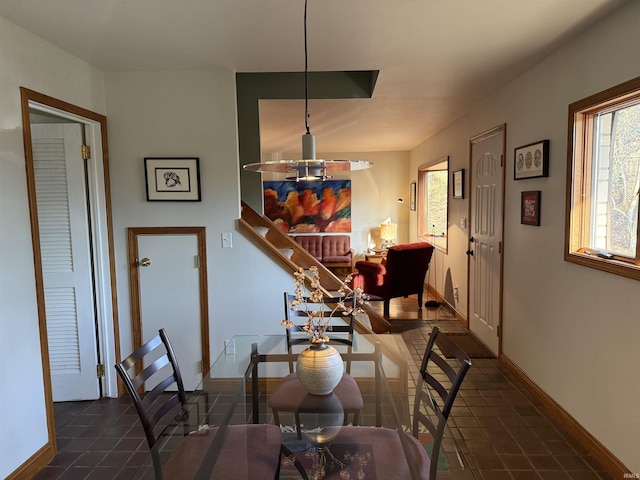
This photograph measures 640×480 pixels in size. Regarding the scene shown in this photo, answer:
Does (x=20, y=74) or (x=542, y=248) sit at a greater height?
(x=20, y=74)

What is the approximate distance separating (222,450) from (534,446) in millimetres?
1814

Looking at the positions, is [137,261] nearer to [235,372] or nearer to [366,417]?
[235,372]

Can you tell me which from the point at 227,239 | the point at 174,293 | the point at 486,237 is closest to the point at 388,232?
the point at 486,237

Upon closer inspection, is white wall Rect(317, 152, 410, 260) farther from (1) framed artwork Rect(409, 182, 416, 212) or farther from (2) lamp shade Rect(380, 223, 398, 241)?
(2) lamp shade Rect(380, 223, 398, 241)

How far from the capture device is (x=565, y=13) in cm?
198

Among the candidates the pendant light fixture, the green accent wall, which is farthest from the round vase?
the green accent wall

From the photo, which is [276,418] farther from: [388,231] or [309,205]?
[309,205]

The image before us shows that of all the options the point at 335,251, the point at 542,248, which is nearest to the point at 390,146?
the point at 335,251

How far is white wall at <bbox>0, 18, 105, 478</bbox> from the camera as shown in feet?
6.42

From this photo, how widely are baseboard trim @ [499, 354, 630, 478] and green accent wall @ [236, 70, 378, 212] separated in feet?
8.47

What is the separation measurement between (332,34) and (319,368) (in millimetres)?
1753

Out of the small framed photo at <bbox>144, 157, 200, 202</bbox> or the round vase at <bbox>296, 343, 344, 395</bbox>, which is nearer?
the round vase at <bbox>296, 343, 344, 395</bbox>

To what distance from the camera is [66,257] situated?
111 inches

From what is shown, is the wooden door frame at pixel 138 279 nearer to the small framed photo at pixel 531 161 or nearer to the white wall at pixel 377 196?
the small framed photo at pixel 531 161
